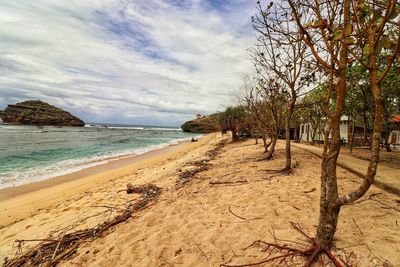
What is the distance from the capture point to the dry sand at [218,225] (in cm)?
386

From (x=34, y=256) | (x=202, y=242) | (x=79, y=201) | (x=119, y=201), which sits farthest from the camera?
(x=79, y=201)

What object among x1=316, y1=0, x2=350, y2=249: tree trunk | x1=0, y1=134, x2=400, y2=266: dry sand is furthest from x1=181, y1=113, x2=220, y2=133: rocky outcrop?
x1=316, y1=0, x2=350, y2=249: tree trunk

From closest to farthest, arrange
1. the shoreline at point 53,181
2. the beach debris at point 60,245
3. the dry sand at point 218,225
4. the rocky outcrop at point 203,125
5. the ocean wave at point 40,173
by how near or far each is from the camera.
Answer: the dry sand at point 218,225
the beach debris at point 60,245
the shoreline at point 53,181
the ocean wave at point 40,173
the rocky outcrop at point 203,125

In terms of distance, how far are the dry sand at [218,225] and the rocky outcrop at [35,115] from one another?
295ft

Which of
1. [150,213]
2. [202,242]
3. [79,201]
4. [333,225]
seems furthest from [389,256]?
[79,201]

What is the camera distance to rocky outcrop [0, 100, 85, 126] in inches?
3300

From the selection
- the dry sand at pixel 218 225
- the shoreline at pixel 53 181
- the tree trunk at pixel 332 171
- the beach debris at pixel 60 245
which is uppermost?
the tree trunk at pixel 332 171

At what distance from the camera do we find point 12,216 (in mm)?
7805

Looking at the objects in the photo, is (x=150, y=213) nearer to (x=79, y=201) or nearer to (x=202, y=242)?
(x=202, y=242)

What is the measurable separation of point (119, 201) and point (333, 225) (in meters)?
5.64

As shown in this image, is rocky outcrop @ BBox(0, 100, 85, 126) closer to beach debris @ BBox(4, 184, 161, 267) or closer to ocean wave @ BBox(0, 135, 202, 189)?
ocean wave @ BBox(0, 135, 202, 189)

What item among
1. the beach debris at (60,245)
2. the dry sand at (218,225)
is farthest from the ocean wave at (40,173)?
the beach debris at (60,245)

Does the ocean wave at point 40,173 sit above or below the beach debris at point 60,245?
below

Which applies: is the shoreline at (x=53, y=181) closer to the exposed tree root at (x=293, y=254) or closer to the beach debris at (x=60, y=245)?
the beach debris at (x=60, y=245)
